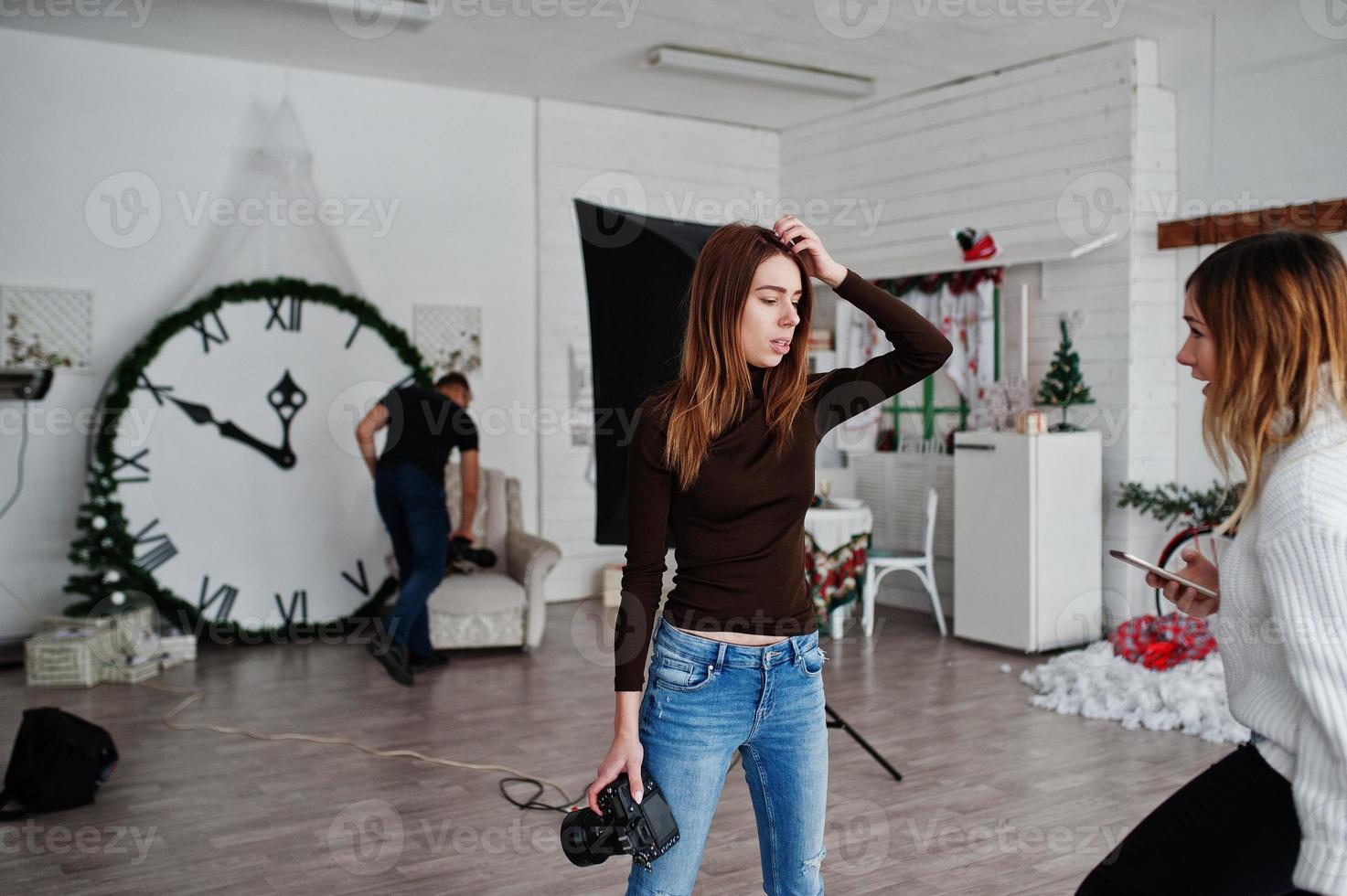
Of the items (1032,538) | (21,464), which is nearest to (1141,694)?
(1032,538)

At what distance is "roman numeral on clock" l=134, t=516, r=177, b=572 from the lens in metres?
5.73

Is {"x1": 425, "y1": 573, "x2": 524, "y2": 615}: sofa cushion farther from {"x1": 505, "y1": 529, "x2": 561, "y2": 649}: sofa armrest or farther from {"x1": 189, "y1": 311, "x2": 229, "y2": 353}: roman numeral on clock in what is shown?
{"x1": 189, "y1": 311, "x2": 229, "y2": 353}: roman numeral on clock

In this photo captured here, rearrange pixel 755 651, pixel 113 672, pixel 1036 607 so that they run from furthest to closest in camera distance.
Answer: pixel 1036 607, pixel 113 672, pixel 755 651

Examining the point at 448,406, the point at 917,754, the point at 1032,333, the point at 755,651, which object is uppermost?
the point at 1032,333

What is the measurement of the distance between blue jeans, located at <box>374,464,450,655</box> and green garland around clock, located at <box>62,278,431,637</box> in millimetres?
990

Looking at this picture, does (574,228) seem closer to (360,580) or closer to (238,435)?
(238,435)

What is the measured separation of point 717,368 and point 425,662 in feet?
13.7

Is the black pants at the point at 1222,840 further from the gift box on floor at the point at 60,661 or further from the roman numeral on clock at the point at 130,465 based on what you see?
the roman numeral on clock at the point at 130,465

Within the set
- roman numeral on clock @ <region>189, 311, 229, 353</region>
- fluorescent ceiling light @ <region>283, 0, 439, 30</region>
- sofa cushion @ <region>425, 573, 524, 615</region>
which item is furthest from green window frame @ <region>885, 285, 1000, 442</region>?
roman numeral on clock @ <region>189, 311, 229, 353</region>

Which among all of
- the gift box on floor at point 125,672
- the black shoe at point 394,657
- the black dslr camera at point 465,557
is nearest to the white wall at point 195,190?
the gift box on floor at point 125,672

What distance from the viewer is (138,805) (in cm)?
360

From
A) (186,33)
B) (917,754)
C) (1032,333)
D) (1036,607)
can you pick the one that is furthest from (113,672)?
(1032,333)

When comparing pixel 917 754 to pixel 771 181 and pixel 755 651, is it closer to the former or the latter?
pixel 755 651

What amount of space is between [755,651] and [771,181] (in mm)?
6834
